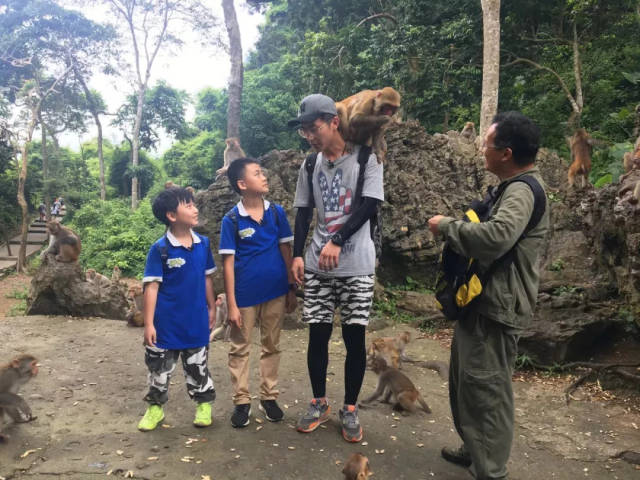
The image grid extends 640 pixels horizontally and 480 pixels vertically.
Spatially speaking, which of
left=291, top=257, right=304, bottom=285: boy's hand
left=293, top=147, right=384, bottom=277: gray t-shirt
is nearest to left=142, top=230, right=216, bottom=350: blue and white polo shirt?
left=291, top=257, right=304, bottom=285: boy's hand

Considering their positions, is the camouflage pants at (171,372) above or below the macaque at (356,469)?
above

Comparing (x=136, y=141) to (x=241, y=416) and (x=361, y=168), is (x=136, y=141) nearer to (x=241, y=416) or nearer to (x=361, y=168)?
(x=241, y=416)

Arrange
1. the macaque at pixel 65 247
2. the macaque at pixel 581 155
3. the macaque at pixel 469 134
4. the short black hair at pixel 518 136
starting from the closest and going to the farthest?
the short black hair at pixel 518 136, the macaque at pixel 65 247, the macaque at pixel 581 155, the macaque at pixel 469 134

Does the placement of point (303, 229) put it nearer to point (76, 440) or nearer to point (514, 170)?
point (514, 170)

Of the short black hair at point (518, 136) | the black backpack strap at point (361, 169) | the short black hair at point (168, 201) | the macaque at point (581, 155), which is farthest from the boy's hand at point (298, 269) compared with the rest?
the macaque at point (581, 155)

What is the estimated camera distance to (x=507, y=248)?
216 centimetres

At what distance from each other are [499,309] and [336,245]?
1.01m

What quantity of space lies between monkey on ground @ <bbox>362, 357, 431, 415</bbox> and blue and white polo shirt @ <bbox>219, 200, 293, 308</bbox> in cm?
122

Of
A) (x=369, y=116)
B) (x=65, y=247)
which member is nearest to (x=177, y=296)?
(x=369, y=116)

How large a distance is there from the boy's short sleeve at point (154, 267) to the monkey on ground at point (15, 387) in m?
1.31

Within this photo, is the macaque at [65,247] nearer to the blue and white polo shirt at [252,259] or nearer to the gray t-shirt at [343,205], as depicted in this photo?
the blue and white polo shirt at [252,259]

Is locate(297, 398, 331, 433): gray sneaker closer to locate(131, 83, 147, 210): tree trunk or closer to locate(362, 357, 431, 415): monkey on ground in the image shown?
locate(362, 357, 431, 415): monkey on ground

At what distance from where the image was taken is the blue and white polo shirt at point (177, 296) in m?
3.13

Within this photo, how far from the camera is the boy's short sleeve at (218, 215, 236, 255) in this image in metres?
3.16
